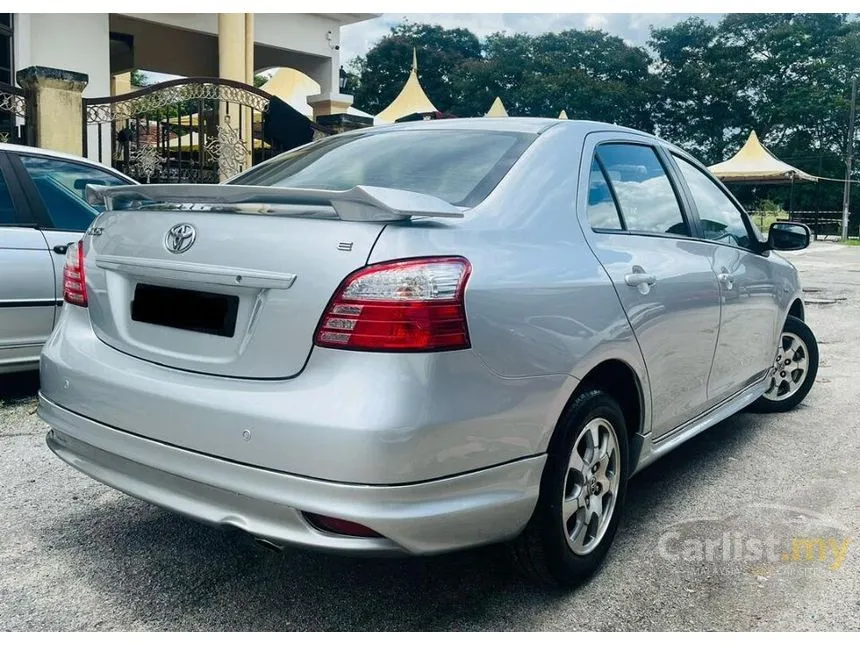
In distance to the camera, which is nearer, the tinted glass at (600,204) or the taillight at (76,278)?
the taillight at (76,278)

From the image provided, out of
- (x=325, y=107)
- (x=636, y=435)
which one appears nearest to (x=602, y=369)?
(x=636, y=435)

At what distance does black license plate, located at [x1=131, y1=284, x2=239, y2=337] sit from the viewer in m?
2.40

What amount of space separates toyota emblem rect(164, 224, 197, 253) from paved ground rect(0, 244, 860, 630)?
1.10 m

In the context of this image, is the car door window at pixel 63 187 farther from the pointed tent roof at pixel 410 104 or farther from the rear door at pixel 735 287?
the pointed tent roof at pixel 410 104

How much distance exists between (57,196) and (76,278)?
258 centimetres

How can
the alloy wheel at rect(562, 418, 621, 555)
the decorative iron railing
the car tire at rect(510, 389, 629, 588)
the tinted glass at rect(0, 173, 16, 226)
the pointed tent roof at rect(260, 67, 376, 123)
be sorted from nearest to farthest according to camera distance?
the car tire at rect(510, 389, 629, 588), the alloy wheel at rect(562, 418, 621, 555), the tinted glass at rect(0, 173, 16, 226), the decorative iron railing, the pointed tent roof at rect(260, 67, 376, 123)

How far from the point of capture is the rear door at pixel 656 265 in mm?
2994

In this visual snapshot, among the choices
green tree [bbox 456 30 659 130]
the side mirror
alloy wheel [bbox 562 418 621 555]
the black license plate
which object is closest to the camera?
the black license plate

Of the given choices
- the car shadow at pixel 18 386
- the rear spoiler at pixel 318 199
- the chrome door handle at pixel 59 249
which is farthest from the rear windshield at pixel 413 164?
the car shadow at pixel 18 386

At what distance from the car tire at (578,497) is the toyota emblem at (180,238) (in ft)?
4.02

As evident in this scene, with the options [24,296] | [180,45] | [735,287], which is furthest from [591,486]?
[180,45]

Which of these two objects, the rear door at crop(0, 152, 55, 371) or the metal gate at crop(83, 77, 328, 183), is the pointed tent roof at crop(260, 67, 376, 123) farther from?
the rear door at crop(0, 152, 55, 371)

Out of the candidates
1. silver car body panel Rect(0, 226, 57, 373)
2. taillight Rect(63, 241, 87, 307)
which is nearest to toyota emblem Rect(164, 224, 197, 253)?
taillight Rect(63, 241, 87, 307)

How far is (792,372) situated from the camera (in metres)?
5.19
